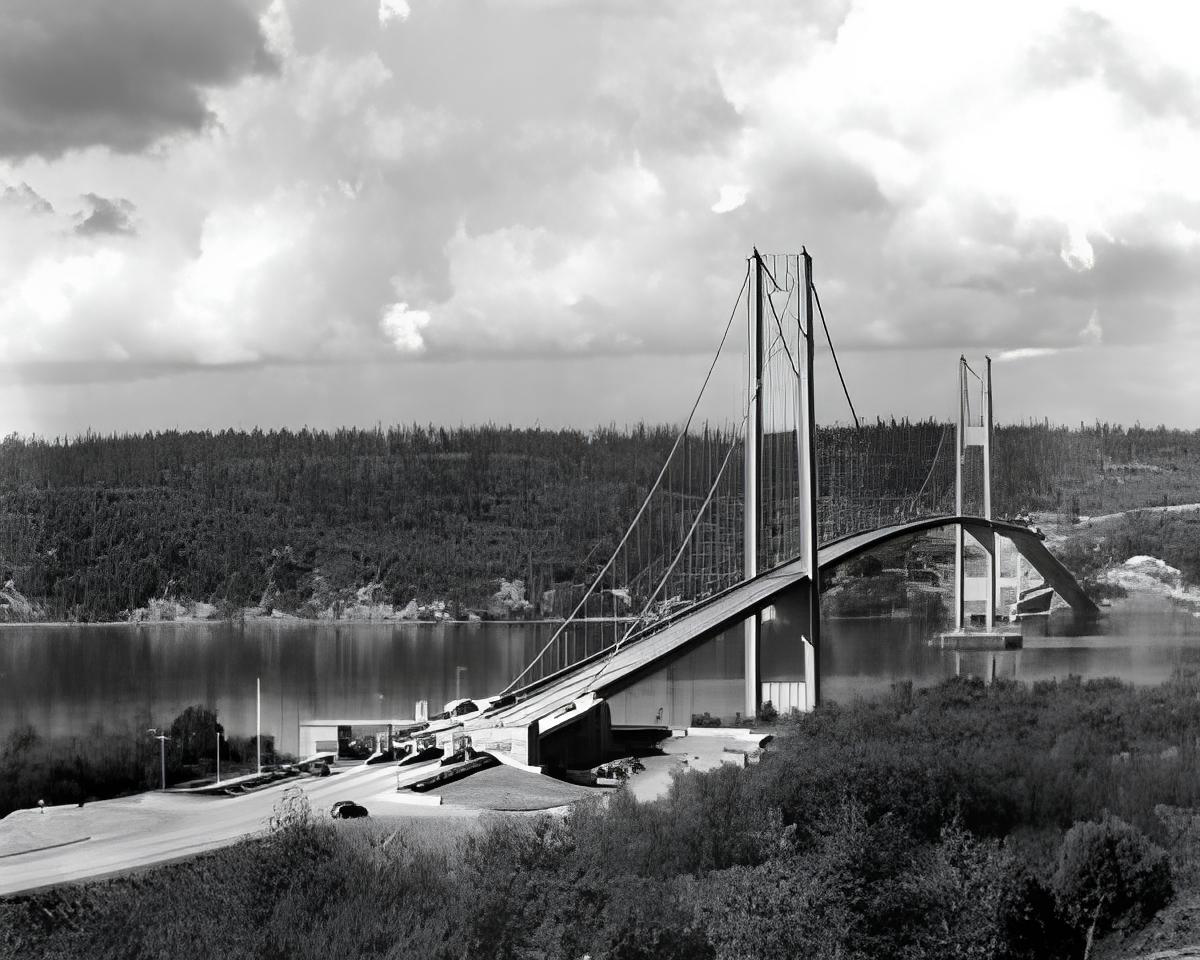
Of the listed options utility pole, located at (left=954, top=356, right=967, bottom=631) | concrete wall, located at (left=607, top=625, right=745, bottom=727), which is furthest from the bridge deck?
utility pole, located at (left=954, top=356, right=967, bottom=631)

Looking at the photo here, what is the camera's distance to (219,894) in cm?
1085

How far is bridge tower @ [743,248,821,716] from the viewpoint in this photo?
29.7 m

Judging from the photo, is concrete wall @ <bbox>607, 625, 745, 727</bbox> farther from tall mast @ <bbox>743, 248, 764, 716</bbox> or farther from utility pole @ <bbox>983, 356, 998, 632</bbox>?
utility pole @ <bbox>983, 356, 998, 632</bbox>

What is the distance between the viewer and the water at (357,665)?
128 ft

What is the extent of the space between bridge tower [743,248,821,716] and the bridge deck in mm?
548

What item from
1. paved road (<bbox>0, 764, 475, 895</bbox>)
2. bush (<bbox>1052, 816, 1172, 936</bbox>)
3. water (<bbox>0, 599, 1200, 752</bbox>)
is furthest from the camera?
water (<bbox>0, 599, 1200, 752</bbox>)

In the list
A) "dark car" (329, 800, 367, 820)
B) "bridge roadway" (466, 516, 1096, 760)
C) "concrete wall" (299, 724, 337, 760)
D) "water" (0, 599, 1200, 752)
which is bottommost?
"water" (0, 599, 1200, 752)

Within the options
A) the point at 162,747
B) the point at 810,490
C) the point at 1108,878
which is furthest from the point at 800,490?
the point at 1108,878

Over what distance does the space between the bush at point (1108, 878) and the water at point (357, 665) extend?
789 inches

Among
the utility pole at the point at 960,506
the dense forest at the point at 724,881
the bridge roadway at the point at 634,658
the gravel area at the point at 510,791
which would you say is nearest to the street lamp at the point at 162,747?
the bridge roadway at the point at 634,658

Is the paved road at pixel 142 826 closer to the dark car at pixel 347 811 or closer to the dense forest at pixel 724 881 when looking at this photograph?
the dark car at pixel 347 811

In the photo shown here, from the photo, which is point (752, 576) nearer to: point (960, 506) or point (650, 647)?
point (650, 647)

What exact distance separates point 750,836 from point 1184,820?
5449 mm

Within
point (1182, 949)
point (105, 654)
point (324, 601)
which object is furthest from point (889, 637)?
point (1182, 949)
